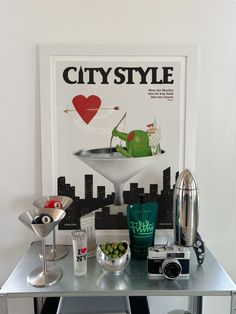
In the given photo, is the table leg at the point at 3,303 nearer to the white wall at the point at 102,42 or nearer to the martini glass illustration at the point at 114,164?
the white wall at the point at 102,42

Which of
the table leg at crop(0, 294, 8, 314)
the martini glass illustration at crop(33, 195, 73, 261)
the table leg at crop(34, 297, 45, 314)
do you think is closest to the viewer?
the table leg at crop(0, 294, 8, 314)

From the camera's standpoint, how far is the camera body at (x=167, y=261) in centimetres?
100

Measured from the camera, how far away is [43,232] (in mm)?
979

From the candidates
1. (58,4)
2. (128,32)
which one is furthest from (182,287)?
(58,4)

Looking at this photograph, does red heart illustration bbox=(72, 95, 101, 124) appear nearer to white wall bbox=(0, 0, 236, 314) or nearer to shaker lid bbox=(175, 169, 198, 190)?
white wall bbox=(0, 0, 236, 314)

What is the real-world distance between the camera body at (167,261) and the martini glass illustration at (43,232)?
0.98 ft

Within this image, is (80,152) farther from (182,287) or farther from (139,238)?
(182,287)

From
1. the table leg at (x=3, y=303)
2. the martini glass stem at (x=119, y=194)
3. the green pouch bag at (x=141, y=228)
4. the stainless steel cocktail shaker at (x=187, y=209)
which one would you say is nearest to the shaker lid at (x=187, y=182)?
the stainless steel cocktail shaker at (x=187, y=209)

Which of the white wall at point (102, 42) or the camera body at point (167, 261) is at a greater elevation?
the white wall at point (102, 42)

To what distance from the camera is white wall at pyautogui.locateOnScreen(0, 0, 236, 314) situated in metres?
1.20

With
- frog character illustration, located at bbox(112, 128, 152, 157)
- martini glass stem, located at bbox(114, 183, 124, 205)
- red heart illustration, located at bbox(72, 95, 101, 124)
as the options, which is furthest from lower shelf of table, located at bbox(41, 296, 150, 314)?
red heart illustration, located at bbox(72, 95, 101, 124)

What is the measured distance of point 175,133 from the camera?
4.06 ft

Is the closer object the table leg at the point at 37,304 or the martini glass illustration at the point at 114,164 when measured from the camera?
the martini glass illustration at the point at 114,164

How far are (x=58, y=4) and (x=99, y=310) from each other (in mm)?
1072
